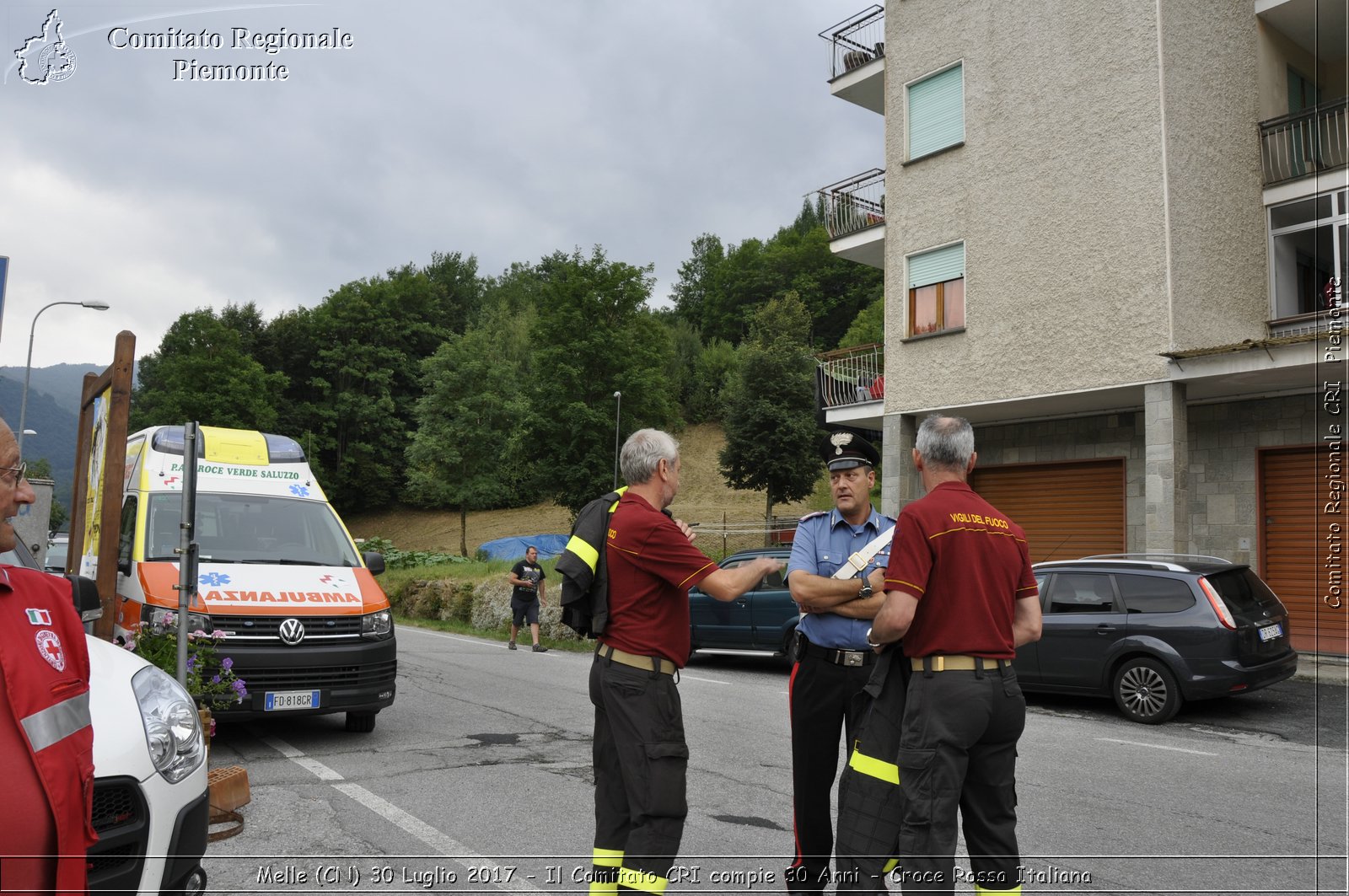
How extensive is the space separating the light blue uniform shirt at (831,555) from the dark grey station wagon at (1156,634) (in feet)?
21.9

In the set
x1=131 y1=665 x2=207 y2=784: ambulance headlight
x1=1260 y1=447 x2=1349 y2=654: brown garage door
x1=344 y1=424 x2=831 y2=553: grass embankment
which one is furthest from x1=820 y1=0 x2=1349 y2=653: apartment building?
x1=344 y1=424 x2=831 y2=553: grass embankment

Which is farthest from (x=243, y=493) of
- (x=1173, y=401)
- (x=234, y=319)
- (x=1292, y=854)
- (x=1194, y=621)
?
(x=234, y=319)

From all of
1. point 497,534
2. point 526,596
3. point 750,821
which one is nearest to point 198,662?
point 750,821

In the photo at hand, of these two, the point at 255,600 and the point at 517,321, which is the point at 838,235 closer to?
the point at 255,600

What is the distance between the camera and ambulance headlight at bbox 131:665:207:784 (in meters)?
3.59

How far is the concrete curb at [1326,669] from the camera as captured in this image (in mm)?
12541

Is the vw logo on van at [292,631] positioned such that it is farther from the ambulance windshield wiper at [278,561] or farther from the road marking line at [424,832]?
the road marking line at [424,832]

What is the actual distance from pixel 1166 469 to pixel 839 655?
12521 mm

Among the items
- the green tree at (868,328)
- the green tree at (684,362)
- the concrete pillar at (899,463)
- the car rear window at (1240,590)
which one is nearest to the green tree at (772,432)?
the green tree at (868,328)

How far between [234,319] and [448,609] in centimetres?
5404

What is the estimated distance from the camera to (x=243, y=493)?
864 centimetres

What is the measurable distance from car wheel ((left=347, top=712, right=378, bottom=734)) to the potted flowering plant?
1408 millimetres

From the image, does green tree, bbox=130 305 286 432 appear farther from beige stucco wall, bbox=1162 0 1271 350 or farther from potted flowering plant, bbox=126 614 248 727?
potted flowering plant, bbox=126 614 248 727

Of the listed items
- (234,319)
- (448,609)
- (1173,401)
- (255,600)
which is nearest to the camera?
(255,600)
